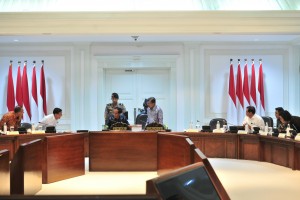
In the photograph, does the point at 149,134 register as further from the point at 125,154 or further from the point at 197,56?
the point at 197,56

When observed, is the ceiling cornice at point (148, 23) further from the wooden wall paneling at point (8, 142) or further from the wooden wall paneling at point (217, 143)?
the wooden wall paneling at point (8, 142)

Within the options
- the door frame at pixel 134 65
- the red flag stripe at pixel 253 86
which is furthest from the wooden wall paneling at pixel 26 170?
the red flag stripe at pixel 253 86

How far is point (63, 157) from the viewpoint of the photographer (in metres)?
7.22

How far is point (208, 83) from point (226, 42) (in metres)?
1.22

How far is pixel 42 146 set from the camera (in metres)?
6.71

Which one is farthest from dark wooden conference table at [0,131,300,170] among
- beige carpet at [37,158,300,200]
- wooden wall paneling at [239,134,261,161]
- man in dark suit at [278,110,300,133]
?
man in dark suit at [278,110,300,133]

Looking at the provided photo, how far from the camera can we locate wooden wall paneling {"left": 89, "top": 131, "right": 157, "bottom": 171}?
7.86 metres

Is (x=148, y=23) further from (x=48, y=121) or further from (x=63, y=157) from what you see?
(x=63, y=157)

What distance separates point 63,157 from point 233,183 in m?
2.74

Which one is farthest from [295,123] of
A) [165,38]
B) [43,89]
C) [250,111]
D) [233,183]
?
[43,89]

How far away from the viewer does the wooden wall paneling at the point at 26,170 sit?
16.9ft

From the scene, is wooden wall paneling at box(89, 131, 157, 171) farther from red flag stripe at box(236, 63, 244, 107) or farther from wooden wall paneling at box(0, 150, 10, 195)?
red flag stripe at box(236, 63, 244, 107)

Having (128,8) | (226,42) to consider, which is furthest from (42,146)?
(226,42)

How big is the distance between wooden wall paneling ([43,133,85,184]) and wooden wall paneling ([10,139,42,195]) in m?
0.48
